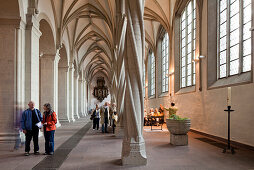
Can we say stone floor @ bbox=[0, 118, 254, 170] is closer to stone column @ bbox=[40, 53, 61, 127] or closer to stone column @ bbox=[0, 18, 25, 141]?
stone column @ bbox=[0, 18, 25, 141]

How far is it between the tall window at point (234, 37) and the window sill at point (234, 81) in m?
0.21

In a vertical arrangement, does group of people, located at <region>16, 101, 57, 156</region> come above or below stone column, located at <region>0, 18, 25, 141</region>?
below

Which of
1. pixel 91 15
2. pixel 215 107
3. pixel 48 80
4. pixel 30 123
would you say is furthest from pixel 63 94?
pixel 215 107

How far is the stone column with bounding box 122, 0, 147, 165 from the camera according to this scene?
561cm

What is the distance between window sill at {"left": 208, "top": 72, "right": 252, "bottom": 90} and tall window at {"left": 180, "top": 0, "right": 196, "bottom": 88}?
3.04 meters

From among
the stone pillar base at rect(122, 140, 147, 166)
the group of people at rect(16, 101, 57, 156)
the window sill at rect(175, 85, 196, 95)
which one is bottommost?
the stone pillar base at rect(122, 140, 147, 166)

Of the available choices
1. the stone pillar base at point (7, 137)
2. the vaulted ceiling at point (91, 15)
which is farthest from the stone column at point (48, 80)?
the stone pillar base at point (7, 137)

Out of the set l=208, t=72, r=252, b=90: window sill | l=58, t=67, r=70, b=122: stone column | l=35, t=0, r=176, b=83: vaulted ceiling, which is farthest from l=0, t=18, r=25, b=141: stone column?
l=58, t=67, r=70, b=122: stone column

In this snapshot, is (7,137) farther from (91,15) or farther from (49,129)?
(91,15)

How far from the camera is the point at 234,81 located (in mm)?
8602

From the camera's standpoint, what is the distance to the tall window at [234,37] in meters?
8.36

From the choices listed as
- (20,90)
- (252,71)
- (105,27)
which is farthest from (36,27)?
(105,27)

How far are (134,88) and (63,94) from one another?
1350 cm

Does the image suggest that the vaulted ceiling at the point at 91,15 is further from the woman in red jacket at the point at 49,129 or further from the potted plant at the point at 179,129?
the potted plant at the point at 179,129
